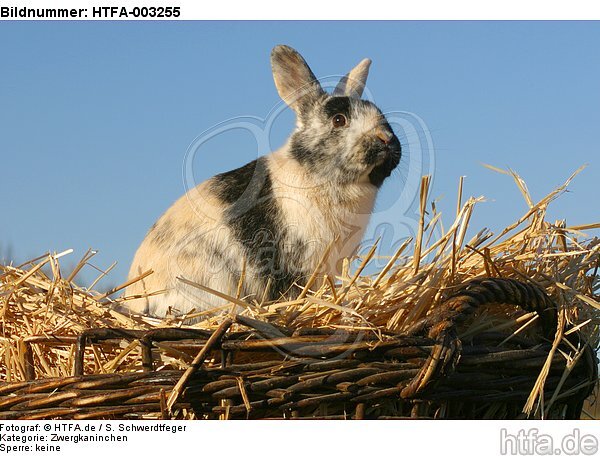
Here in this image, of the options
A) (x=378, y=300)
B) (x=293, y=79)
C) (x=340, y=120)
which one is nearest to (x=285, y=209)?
(x=340, y=120)

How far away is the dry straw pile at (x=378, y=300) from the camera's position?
2.88m

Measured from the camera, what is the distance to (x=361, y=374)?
2605mm

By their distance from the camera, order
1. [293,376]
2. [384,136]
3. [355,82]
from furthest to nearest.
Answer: [355,82] → [384,136] → [293,376]

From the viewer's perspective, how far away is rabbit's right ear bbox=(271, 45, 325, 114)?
4.21 m

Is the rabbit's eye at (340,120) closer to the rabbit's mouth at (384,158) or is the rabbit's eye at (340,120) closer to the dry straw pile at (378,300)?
the rabbit's mouth at (384,158)

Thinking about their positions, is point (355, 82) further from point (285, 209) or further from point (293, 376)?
point (293, 376)

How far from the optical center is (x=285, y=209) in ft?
13.5

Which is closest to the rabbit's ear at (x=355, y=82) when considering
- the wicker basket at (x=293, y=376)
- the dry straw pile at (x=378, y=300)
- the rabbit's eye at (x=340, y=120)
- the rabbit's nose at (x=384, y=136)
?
the rabbit's eye at (x=340, y=120)

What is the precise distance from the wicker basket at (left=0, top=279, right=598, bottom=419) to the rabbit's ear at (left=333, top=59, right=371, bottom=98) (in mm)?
1727

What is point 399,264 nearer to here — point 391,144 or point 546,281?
point 546,281

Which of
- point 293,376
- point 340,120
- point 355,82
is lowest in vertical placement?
point 293,376

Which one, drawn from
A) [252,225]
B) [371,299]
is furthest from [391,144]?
[371,299]

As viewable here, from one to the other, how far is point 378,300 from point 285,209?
4.31 feet

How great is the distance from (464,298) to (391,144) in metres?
1.55
